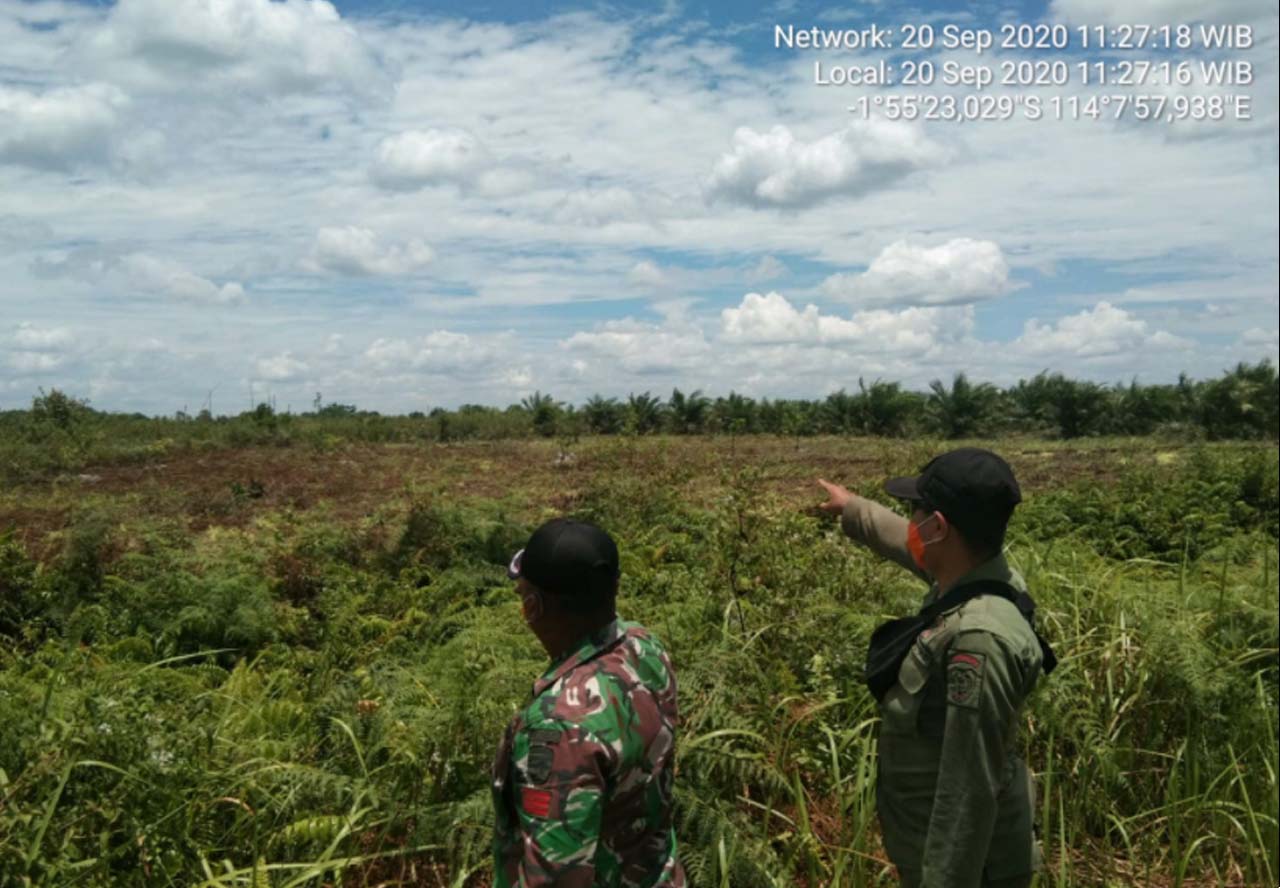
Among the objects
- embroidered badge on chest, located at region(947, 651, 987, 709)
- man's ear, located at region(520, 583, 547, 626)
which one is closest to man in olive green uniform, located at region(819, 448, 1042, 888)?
embroidered badge on chest, located at region(947, 651, 987, 709)

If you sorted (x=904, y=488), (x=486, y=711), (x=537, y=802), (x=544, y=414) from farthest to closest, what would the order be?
(x=544, y=414) → (x=486, y=711) → (x=904, y=488) → (x=537, y=802)

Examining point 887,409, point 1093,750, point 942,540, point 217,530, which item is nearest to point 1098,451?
point 887,409

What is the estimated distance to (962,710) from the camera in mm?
2172

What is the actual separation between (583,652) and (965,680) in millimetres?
800

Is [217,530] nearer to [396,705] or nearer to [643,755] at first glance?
[396,705]

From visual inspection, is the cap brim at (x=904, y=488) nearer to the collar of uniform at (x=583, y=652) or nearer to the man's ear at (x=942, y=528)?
the man's ear at (x=942, y=528)

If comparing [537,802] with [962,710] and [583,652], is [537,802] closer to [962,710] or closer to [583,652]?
[583,652]

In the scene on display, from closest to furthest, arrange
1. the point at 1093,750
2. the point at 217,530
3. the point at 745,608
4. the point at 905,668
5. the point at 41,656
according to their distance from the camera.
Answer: the point at 905,668 < the point at 1093,750 < the point at 745,608 < the point at 41,656 < the point at 217,530

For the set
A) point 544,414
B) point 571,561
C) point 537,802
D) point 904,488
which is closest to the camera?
point 537,802

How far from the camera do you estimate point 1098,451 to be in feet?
68.9

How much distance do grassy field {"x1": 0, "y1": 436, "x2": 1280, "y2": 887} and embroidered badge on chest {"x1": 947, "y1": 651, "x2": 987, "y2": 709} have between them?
1.12 metres

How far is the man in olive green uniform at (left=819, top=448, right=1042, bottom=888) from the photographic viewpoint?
2.17 m

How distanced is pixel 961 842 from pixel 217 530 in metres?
8.08

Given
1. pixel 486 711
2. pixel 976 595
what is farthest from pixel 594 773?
pixel 486 711
